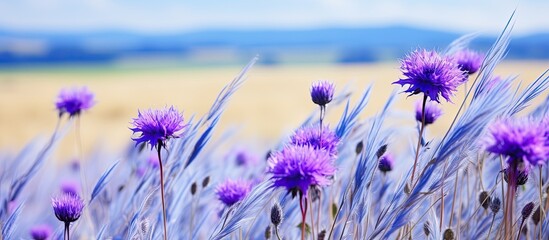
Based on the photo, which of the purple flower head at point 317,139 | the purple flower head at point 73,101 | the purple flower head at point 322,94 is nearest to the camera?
the purple flower head at point 317,139

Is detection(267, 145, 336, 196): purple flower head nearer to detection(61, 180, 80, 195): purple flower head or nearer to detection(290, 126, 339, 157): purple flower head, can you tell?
detection(290, 126, 339, 157): purple flower head

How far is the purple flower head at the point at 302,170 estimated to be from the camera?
522mm

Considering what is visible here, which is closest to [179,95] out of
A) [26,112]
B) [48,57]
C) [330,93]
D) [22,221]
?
[26,112]

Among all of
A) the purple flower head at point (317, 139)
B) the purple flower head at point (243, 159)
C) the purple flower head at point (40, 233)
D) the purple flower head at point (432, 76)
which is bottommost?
the purple flower head at point (40, 233)

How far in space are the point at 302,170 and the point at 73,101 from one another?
2.00ft

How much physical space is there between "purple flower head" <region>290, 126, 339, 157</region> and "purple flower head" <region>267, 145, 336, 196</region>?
77 millimetres

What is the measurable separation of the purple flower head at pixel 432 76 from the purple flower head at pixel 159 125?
227 mm

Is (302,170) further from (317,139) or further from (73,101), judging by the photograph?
(73,101)

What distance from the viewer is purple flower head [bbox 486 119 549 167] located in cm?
46

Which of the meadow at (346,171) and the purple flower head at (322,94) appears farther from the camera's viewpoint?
the purple flower head at (322,94)

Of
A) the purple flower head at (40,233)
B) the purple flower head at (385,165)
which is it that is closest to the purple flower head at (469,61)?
the purple flower head at (385,165)

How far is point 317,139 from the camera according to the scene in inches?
25.2

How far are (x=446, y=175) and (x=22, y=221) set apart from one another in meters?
1.01

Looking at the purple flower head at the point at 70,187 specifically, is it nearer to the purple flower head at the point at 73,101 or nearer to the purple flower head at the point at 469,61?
the purple flower head at the point at 73,101
